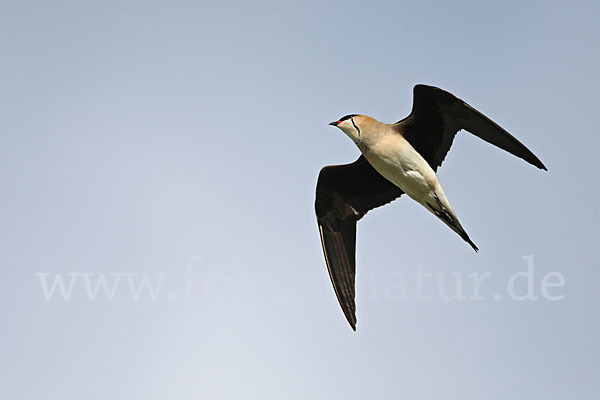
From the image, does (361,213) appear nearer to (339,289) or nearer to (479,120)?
(339,289)

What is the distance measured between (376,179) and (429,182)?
183 centimetres

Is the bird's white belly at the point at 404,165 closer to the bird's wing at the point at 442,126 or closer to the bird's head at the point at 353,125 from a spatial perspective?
the bird's head at the point at 353,125

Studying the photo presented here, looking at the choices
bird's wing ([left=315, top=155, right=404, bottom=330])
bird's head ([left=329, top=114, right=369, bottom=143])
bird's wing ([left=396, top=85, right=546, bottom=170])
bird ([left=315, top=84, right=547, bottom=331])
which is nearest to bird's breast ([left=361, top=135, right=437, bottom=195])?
bird ([left=315, top=84, right=547, bottom=331])

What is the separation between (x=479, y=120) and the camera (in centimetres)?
959

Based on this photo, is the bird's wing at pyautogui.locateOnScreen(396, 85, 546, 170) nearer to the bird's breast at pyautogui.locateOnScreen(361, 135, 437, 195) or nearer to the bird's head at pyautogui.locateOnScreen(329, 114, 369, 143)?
the bird's breast at pyautogui.locateOnScreen(361, 135, 437, 195)

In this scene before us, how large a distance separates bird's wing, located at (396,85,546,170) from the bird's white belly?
422 millimetres

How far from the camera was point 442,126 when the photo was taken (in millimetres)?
10133

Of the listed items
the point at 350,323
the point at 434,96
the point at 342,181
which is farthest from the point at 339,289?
the point at 434,96

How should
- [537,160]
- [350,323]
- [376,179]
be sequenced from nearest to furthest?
[537,160]
[350,323]
[376,179]

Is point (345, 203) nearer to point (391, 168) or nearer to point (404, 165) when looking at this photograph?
point (391, 168)

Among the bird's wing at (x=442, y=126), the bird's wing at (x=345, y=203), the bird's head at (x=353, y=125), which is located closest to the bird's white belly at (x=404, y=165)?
the bird's head at (x=353, y=125)

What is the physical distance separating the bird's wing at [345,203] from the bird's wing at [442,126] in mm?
1097

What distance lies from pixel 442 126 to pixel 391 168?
3.18 feet

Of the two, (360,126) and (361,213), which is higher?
(360,126)
